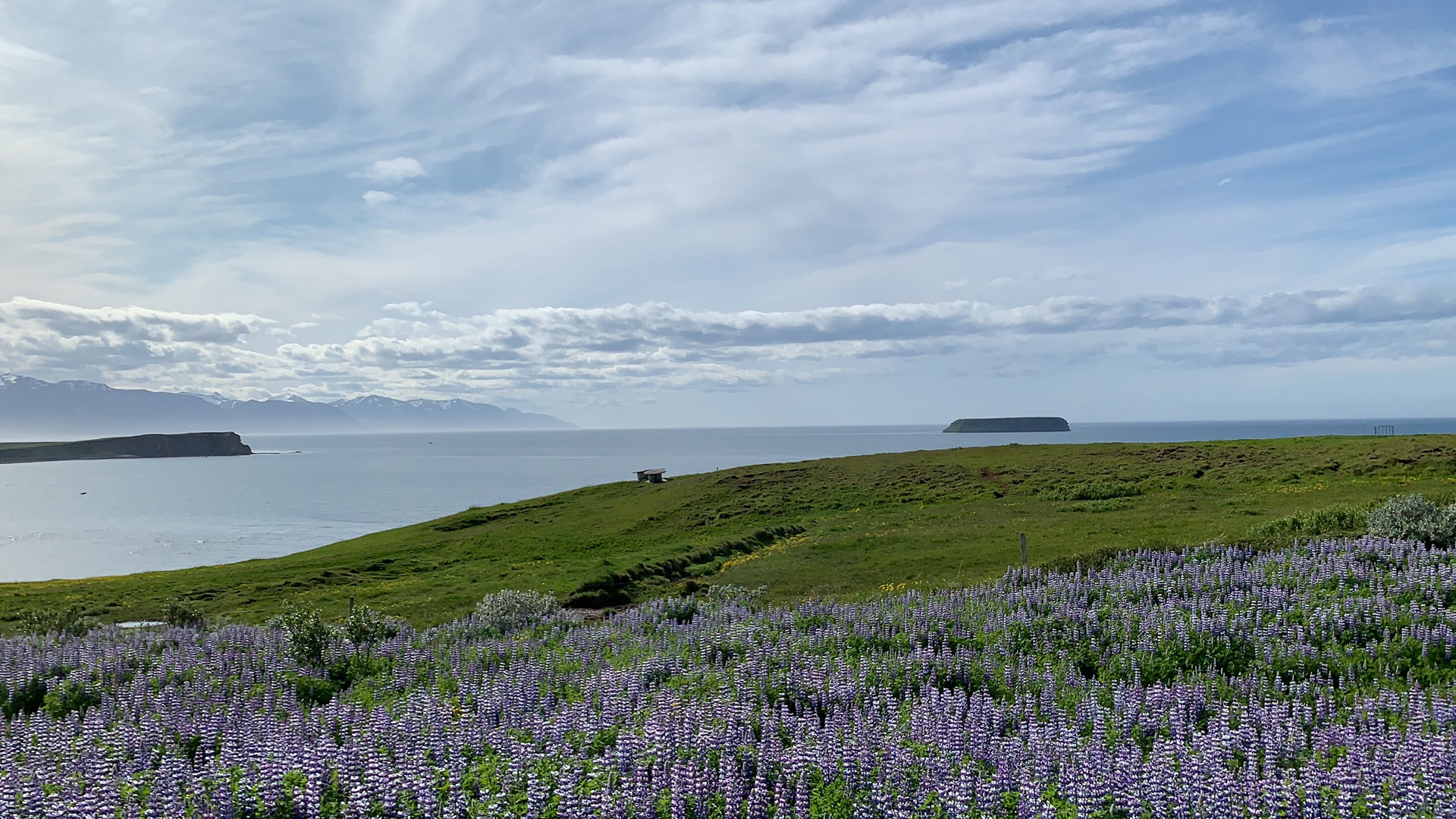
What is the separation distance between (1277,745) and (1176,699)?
213 centimetres

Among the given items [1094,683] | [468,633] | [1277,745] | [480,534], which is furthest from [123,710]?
[480,534]

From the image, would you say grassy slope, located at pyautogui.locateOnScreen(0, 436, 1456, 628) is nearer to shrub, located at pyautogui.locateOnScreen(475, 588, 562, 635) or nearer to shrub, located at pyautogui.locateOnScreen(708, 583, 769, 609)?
shrub, located at pyautogui.locateOnScreen(708, 583, 769, 609)

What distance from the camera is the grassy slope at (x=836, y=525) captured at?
1449 inches

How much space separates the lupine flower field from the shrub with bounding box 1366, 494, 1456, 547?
273 centimetres

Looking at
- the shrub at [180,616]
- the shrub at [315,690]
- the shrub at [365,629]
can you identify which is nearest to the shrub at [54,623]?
the shrub at [180,616]

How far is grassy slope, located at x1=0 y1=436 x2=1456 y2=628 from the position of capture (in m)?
36.8

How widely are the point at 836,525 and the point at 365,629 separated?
121 ft

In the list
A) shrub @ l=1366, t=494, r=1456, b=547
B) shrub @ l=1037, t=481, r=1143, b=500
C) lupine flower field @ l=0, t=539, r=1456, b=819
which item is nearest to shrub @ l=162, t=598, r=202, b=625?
lupine flower field @ l=0, t=539, r=1456, b=819

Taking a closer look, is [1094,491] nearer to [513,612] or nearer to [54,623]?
[513,612]

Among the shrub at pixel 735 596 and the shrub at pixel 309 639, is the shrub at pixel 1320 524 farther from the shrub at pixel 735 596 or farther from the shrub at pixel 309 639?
the shrub at pixel 309 639

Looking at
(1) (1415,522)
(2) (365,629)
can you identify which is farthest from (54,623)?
(1) (1415,522)

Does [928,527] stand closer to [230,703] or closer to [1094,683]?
[1094,683]

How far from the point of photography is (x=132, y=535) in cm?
11638

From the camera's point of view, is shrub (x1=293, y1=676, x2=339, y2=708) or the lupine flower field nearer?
the lupine flower field
